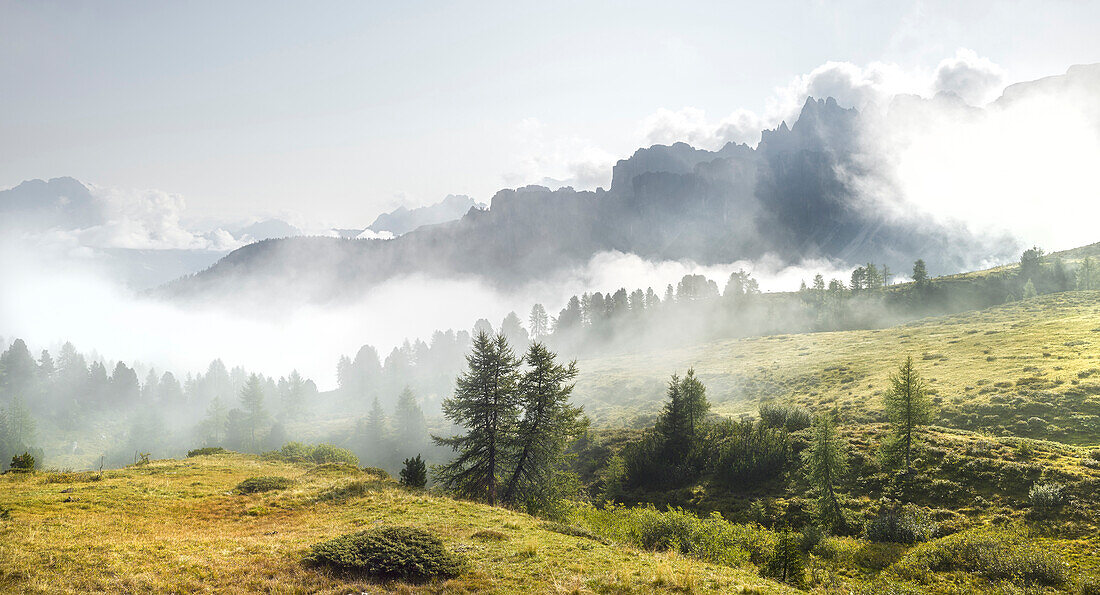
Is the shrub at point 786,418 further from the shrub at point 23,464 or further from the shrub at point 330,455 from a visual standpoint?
the shrub at point 23,464

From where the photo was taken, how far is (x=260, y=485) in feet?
92.9

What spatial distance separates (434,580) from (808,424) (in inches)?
2101

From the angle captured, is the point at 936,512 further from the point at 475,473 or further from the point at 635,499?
the point at 475,473

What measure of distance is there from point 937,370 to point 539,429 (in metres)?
65.3

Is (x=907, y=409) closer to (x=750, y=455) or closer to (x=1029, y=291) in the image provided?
(x=750, y=455)

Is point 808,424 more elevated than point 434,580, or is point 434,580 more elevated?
point 434,580

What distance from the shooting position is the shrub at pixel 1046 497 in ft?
84.0

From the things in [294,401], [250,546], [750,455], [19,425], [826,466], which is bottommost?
[294,401]

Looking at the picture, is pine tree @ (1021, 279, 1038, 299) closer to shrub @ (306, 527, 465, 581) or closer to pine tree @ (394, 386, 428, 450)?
pine tree @ (394, 386, 428, 450)

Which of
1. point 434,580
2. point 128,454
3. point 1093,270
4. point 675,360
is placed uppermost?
point 1093,270

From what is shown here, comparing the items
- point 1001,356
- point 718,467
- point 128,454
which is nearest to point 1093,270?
point 1001,356

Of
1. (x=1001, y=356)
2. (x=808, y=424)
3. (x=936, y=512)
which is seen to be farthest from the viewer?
(x=1001, y=356)

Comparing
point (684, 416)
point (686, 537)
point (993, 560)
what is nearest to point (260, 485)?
point (686, 537)

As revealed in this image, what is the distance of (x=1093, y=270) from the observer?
4274 inches
